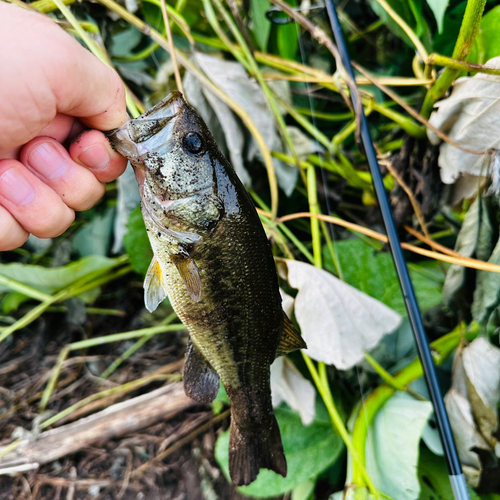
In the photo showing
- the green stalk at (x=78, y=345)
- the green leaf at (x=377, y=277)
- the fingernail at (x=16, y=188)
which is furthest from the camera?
the green stalk at (x=78, y=345)

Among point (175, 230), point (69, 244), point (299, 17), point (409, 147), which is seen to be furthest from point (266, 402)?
point (69, 244)

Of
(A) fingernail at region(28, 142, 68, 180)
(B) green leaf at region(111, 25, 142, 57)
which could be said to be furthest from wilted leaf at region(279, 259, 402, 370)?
(B) green leaf at region(111, 25, 142, 57)

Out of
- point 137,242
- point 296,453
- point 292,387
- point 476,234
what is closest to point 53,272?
point 137,242

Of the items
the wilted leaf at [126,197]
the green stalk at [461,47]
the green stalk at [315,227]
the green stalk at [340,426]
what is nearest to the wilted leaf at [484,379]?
the green stalk at [340,426]

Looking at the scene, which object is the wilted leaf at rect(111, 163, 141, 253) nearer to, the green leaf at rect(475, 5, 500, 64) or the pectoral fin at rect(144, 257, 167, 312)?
the pectoral fin at rect(144, 257, 167, 312)

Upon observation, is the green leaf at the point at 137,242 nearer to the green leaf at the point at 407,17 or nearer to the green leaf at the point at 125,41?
the green leaf at the point at 125,41

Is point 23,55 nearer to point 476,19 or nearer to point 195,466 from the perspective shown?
point 476,19
